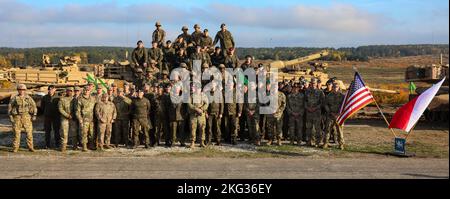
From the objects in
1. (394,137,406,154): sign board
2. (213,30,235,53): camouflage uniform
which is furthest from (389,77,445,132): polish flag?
(213,30,235,53): camouflage uniform

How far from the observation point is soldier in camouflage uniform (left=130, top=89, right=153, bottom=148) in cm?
Answer: 1392

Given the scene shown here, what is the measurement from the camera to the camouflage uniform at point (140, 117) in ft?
45.7

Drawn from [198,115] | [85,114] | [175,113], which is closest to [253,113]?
[198,115]

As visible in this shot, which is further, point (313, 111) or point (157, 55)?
point (157, 55)

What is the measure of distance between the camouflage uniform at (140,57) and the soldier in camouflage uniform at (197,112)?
4.63m

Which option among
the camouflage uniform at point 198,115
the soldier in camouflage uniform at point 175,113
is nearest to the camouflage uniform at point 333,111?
the camouflage uniform at point 198,115

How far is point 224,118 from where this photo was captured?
1491 cm

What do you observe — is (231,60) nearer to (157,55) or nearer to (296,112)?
(157,55)

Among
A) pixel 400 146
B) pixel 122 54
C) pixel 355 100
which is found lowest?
pixel 400 146

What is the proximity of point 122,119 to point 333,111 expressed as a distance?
17.8ft

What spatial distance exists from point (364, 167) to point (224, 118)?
15.6ft

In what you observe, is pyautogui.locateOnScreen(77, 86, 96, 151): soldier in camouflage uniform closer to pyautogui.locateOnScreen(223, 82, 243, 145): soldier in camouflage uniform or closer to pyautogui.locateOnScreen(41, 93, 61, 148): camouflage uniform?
pyautogui.locateOnScreen(41, 93, 61, 148): camouflage uniform

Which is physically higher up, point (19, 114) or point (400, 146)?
point (19, 114)

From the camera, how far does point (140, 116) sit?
45.8ft
